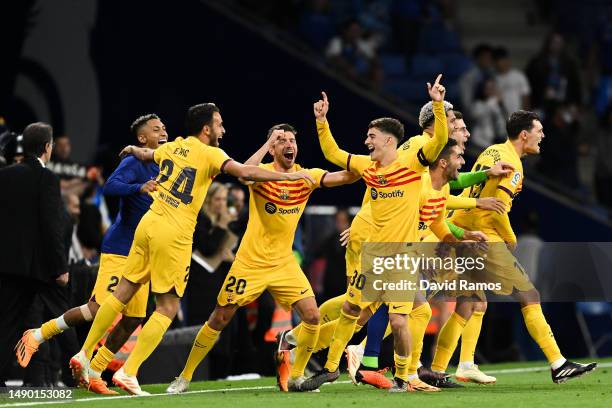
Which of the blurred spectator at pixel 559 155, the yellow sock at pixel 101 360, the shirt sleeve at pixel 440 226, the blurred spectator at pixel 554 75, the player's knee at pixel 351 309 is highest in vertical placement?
the blurred spectator at pixel 554 75

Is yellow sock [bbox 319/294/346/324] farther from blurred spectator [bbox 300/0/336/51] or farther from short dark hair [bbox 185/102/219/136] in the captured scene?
blurred spectator [bbox 300/0/336/51]

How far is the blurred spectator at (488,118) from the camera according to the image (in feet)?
65.9

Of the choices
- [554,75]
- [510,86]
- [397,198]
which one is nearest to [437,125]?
[397,198]

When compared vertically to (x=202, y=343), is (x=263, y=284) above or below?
above

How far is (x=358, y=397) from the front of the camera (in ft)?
38.5

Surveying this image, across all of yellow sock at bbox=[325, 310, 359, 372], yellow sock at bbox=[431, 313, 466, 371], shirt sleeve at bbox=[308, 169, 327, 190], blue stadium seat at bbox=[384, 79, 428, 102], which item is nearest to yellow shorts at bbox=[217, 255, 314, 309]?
yellow sock at bbox=[325, 310, 359, 372]

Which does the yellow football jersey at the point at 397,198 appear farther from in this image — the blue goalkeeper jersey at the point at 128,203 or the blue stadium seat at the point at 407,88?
the blue stadium seat at the point at 407,88

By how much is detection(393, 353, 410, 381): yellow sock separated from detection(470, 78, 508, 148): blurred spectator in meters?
8.33

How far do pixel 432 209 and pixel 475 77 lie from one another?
795cm

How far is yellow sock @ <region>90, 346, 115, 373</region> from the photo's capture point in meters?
12.4

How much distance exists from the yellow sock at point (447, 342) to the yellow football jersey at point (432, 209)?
92cm

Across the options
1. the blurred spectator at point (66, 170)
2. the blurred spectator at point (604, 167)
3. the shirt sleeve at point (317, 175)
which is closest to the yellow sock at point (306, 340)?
the shirt sleeve at point (317, 175)

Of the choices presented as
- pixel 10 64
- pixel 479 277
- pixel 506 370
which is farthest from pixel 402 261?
pixel 10 64

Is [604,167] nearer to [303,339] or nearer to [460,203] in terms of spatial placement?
[460,203]
